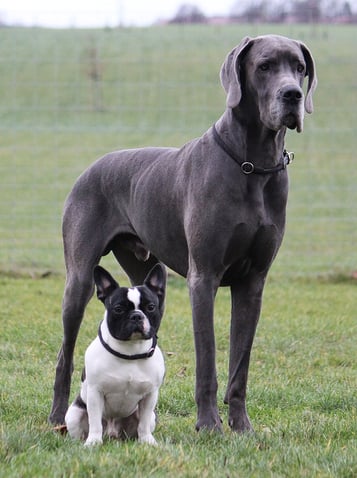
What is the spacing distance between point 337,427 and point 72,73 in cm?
1109

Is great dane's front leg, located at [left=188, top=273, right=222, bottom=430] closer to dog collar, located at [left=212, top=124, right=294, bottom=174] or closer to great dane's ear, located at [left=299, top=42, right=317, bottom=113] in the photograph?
dog collar, located at [left=212, top=124, right=294, bottom=174]

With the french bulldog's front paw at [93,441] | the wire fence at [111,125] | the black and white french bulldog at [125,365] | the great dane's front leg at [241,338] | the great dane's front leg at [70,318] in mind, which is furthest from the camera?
the wire fence at [111,125]

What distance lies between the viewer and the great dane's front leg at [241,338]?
5.00 m

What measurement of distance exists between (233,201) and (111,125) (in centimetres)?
973

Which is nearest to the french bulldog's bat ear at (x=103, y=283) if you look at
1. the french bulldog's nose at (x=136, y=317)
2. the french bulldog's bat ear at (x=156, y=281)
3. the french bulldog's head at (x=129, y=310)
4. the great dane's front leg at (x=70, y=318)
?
the french bulldog's head at (x=129, y=310)

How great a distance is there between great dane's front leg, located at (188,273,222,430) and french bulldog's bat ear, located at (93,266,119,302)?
1.33 ft

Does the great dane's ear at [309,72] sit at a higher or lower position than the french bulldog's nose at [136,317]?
higher

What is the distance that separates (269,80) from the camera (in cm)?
453

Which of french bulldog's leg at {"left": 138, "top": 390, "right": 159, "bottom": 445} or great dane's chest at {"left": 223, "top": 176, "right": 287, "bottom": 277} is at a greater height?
great dane's chest at {"left": 223, "top": 176, "right": 287, "bottom": 277}

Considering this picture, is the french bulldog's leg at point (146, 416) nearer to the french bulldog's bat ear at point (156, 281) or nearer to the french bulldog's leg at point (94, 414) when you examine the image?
the french bulldog's leg at point (94, 414)

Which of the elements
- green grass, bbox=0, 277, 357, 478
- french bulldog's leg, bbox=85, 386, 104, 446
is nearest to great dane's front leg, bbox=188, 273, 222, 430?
green grass, bbox=0, 277, 357, 478

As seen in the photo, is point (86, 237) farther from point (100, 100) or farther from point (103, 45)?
point (103, 45)

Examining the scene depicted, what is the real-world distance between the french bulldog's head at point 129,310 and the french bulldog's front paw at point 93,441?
0.50 m

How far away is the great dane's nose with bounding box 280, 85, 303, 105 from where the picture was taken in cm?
439
